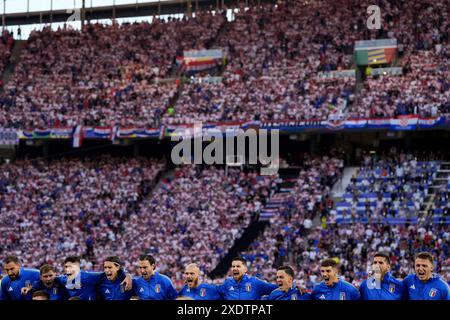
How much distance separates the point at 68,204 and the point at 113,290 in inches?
1280

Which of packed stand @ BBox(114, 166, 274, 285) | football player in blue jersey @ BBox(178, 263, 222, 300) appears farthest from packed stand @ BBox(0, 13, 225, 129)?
football player in blue jersey @ BBox(178, 263, 222, 300)

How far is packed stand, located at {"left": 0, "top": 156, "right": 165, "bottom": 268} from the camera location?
1614 inches

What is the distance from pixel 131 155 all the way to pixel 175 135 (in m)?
5.33

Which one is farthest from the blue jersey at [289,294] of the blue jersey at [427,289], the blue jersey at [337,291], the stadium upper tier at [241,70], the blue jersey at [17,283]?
the stadium upper tier at [241,70]

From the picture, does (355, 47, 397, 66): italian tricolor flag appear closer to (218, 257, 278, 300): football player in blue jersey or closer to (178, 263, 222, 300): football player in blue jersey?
(218, 257, 278, 300): football player in blue jersey

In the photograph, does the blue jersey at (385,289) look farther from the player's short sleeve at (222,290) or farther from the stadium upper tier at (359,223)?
the stadium upper tier at (359,223)

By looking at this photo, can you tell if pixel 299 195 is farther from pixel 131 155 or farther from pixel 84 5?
pixel 84 5

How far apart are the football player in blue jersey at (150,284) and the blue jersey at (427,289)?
3264 millimetres

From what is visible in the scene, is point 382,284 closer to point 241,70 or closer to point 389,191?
point 389,191

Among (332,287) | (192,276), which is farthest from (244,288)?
(332,287)

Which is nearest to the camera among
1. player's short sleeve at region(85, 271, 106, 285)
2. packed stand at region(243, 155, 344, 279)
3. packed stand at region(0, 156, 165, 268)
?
player's short sleeve at region(85, 271, 106, 285)

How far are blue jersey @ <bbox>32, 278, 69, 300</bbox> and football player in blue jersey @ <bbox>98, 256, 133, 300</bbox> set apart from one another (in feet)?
1.69

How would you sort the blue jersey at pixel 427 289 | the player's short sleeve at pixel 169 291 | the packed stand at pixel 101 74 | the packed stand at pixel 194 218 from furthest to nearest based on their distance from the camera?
the packed stand at pixel 101 74 → the packed stand at pixel 194 218 → the player's short sleeve at pixel 169 291 → the blue jersey at pixel 427 289

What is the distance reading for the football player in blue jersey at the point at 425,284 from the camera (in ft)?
37.2
